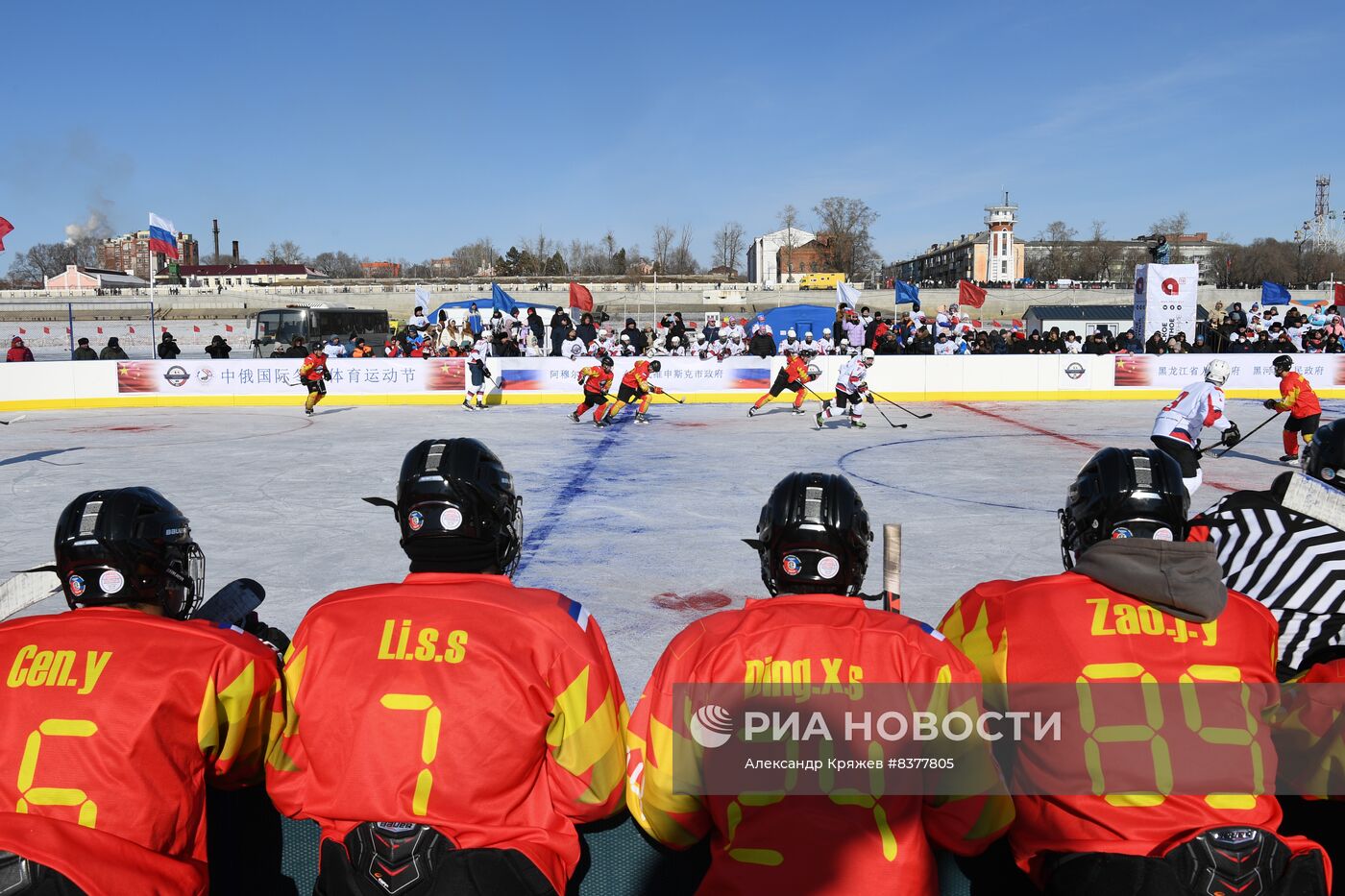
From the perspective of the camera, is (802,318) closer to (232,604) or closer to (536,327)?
(536,327)

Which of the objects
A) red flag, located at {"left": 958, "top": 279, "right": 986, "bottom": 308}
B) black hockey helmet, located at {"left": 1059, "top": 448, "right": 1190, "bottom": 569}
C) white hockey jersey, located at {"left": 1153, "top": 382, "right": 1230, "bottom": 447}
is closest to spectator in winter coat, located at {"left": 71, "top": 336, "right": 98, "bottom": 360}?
white hockey jersey, located at {"left": 1153, "top": 382, "right": 1230, "bottom": 447}

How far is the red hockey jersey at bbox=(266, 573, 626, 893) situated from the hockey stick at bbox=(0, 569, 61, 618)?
30.8 inches

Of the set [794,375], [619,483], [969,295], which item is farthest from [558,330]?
[619,483]

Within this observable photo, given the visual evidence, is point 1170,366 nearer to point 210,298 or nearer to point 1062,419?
point 1062,419

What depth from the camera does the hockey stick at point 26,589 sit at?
7.81 feet

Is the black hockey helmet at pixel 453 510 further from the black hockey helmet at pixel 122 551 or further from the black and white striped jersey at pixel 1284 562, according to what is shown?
the black and white striped jersey at pixel 1284 562

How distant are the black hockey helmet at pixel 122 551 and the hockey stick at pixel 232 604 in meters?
0.08

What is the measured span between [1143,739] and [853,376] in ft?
50.3

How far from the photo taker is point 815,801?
6.29 feet

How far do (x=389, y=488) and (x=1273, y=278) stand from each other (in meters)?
87.3

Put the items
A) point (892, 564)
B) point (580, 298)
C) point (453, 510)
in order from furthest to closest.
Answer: point (580, 298) < point (892, 564) < point (453, 510)

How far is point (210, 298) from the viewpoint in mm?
60000

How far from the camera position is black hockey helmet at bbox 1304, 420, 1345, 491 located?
347 cm

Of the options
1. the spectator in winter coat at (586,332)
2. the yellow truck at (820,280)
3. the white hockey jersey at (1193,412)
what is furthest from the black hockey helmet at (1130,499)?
the yellow truck at (820,280)
